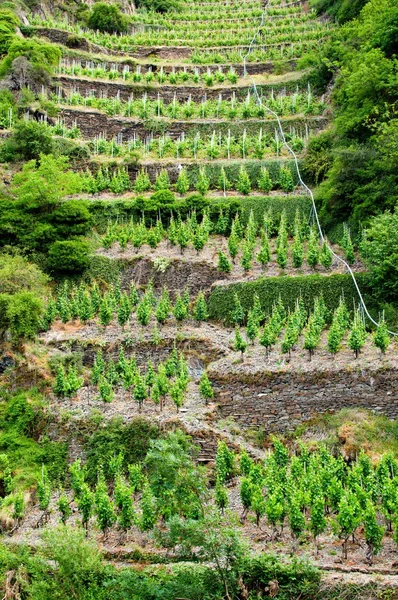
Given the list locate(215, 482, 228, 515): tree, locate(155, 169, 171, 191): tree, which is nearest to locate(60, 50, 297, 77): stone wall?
locate(155, 169, 171, 191): tree

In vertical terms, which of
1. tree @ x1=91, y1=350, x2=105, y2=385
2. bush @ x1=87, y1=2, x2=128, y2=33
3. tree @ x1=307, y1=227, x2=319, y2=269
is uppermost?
bush @ x1=87, y1=2, x2=128, y2=33

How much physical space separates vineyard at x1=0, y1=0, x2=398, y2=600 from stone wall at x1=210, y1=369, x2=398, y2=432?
5cm

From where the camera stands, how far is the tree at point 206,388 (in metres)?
18.8

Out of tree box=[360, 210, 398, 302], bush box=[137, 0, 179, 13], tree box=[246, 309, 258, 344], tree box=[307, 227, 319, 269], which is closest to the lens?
tree box=[360, 210, 398, 302]

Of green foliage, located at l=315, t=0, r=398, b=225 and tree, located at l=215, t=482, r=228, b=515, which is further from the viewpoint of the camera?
green foliage, located at l=315, t=0, r=398, b=225

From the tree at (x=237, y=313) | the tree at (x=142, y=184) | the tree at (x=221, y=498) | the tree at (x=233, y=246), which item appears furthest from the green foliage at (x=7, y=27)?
the tree at (x=221, y=498)

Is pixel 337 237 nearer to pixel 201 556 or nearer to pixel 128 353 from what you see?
pixel 128 353

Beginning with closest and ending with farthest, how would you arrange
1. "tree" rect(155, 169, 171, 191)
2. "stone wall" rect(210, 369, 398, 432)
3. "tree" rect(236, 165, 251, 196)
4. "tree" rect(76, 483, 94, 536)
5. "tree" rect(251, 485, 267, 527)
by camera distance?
1. "tree" rect(251, 485, 267, 527)
2. "tree" rect(76, 483, 94, 536)
3. "stone wall" rect(210, 369, 398, 432)
4. "tree" rect(236, 165, 251, 196)
5. "tree" rect(155, 169, 171, 191)

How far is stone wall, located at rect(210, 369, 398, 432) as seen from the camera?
17.8 meters

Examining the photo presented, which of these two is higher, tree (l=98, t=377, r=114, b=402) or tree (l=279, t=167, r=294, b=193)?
tree (l=279, t=167, r=294, b=193)

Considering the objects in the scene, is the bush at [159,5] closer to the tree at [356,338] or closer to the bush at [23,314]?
the bush at [23,314]

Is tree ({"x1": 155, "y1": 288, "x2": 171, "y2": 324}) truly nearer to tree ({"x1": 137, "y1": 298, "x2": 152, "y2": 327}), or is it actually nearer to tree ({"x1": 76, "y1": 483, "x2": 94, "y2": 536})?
tree ({"x1": 137, "y1": 298, "x2": 152, "y2": 327})

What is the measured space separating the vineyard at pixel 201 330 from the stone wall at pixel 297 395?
0.05 m

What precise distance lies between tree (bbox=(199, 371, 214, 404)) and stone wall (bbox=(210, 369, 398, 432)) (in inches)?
11.9
